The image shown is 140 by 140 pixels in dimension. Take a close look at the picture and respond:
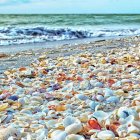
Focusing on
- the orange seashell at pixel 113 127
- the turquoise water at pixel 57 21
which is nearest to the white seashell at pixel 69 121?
the orange seashell at pixel 113 127

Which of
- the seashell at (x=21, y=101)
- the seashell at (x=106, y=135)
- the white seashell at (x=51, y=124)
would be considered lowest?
the seashell at (x=21, y=101)

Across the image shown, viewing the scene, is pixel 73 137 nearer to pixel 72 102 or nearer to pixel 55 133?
pixel 55 133

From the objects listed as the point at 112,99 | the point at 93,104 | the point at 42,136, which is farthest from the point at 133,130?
the point at 112,99

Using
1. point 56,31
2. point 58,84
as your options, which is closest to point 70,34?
point 56,31

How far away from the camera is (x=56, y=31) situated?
14.4 meters

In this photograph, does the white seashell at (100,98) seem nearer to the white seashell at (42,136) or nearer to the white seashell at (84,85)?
the white seashell at (84,85)

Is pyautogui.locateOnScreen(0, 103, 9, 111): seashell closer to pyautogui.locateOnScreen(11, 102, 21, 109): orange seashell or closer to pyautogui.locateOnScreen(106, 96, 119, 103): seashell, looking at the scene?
pyautogui.locateOnScreen(11, 102, 21, 109): orange seashell

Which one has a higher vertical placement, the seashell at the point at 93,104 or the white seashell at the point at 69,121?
the white seashell at the point at 69,121

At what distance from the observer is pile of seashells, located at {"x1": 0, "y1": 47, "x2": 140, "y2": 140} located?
2.14m

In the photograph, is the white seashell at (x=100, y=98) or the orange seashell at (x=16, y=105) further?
the white seashell at (x=100, y=98)

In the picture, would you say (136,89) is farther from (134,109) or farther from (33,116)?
(33,116)

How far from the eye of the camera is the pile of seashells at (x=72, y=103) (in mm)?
2137

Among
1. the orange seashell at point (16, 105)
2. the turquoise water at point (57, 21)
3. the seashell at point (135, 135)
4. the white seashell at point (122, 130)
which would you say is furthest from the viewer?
the turquoise water at point (57, 21)

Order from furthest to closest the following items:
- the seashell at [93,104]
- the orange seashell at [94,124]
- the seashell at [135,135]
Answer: the seashell at [93,104]
the orange seashell at [94,124]
the seashell at [135,135]
